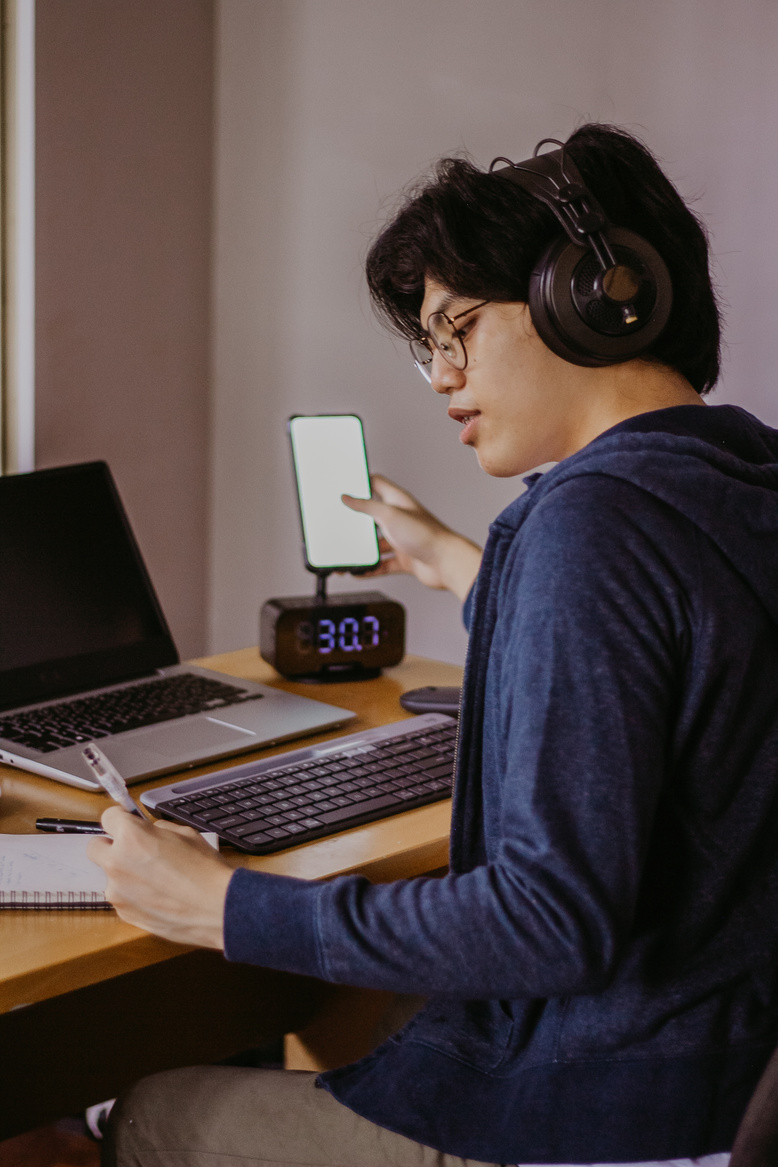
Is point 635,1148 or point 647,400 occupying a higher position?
point 647,400

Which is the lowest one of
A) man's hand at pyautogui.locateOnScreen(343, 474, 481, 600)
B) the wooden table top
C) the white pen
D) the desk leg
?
the desk leg

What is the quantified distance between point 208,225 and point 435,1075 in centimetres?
176

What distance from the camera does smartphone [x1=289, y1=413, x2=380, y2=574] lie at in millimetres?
1508

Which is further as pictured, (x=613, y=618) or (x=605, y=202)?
(x=605, y=202)

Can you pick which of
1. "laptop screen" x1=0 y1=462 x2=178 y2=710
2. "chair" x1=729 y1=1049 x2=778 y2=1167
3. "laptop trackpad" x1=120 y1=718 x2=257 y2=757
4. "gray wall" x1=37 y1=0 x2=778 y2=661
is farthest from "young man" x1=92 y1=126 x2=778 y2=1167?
"gray wall" x1=37 y1=0 x2=778 y2=661

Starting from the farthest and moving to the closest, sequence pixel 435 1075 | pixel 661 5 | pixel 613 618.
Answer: pixel 661 5, pixel 435 1075, pixel 613 618

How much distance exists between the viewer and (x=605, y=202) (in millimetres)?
838

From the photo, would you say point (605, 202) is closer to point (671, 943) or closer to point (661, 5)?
point (671, 943)

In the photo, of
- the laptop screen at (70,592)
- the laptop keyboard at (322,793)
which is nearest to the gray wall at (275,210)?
the laptop screen at (70,592)

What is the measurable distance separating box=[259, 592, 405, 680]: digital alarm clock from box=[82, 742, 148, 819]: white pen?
613 millimetres

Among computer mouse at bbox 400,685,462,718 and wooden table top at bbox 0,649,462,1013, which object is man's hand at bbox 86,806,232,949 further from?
computer mouse at bbox 400,685,462,718

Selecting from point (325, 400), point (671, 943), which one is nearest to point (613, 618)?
point (671, 943)

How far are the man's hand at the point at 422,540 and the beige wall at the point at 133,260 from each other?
2.40 ft

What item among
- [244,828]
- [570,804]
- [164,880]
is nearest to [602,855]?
[570,804]
